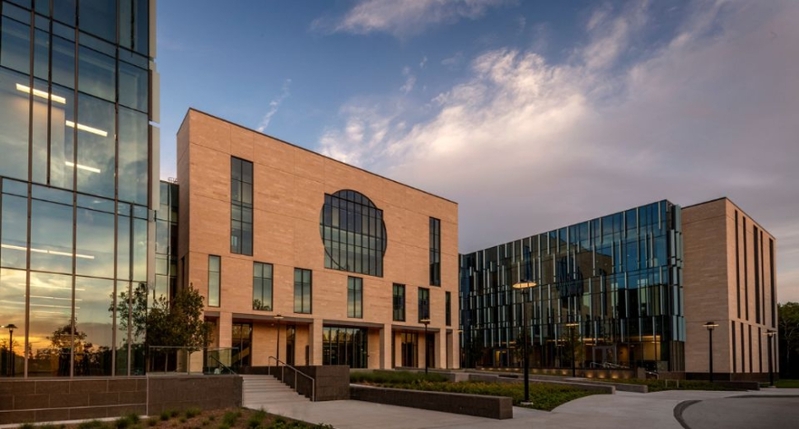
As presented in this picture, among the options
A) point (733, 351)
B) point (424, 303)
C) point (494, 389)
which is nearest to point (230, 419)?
point (494, 389)

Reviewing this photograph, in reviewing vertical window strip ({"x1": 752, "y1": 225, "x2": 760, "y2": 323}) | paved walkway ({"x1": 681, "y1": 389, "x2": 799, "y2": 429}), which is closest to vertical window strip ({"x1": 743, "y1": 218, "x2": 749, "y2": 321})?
vertical window strip ({"x1": 752, "y1": 225, "x2": 760, "y2": 323})

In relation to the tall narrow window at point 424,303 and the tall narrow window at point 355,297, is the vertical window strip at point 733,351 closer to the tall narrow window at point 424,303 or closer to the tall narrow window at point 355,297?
the tall narrow window at point 424,303

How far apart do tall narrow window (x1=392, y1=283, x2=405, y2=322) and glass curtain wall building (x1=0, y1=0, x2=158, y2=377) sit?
95.9 feet

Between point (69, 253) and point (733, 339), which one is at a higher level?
point (69, 253)

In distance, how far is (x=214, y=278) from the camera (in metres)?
37.2

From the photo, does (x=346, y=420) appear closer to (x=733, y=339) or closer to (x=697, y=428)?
(x=697, y=428)

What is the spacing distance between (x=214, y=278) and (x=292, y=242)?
648 cm

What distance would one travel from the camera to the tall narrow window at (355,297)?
45.4 meters

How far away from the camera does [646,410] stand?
2100 centimetres

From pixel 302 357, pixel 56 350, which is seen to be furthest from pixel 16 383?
pixel 302 357

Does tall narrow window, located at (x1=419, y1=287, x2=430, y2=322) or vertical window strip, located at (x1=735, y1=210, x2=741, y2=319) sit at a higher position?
vertical window strip, located at (x1=735, y1=210, x2=741, y2=319)

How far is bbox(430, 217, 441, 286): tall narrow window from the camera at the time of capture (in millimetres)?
53500

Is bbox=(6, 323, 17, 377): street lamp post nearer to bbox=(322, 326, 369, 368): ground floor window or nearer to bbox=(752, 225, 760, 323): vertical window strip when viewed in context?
bbox=(322, 326, 369, 368): ground floor window

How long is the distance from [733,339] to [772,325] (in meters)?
16.5
